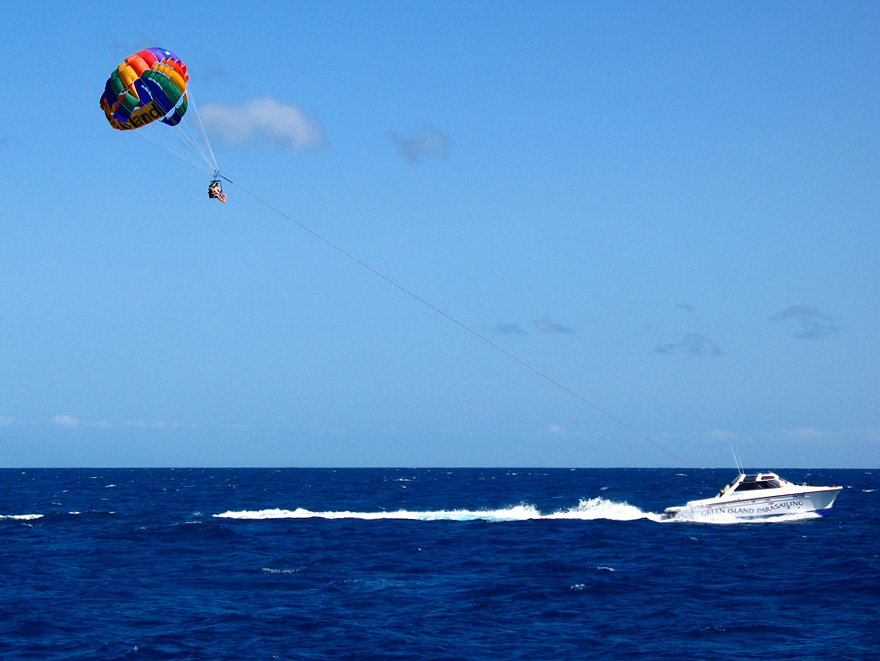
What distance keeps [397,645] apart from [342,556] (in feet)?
53.0

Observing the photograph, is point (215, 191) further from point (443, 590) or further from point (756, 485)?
point (756, 485)

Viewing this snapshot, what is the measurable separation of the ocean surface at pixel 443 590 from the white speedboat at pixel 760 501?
72 centimetres

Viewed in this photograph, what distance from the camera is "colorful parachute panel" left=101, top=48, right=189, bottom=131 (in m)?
35.1

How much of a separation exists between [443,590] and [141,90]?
22.7 m

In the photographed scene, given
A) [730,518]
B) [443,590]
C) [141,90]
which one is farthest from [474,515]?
[141,90]

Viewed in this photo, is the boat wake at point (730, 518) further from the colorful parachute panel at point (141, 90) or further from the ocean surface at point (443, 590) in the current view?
the colorful parachute panel at point (141, 90)

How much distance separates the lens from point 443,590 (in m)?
30.6

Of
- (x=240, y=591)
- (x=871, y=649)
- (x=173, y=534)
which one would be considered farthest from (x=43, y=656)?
(x=173, y=534)

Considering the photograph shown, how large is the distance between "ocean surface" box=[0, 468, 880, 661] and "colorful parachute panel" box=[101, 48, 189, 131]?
18.3 metres

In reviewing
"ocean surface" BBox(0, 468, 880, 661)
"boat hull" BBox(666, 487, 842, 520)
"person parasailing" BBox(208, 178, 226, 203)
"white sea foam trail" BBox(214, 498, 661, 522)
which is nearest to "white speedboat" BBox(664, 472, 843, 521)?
"boat hull" BBox(666, 487, 842, 520)

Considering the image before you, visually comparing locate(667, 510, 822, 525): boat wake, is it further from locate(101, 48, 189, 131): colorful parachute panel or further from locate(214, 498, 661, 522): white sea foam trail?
locate(101, 48, 189, 131): colorful parachute panel

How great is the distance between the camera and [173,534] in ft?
156

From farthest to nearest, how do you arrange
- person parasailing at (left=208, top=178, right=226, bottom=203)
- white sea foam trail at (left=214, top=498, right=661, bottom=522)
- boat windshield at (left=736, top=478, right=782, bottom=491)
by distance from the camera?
white sea foam trail at (left=214, top=498, right=661, bottom=522) < boat windshield at (left=736, top=478, right=782, bottom=491) < person parasailing at (left=208, top=178, right=226, bottom=203)

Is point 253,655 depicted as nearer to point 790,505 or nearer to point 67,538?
point 67,538
